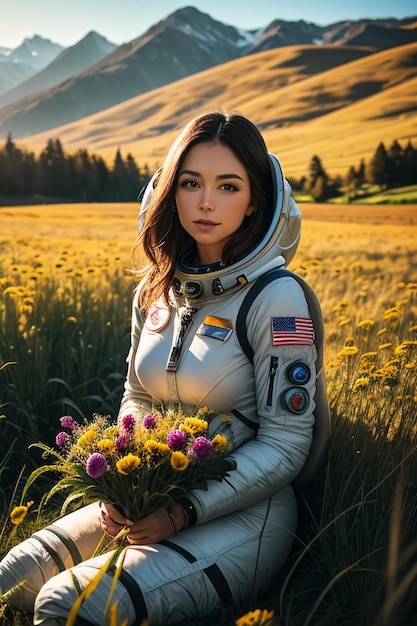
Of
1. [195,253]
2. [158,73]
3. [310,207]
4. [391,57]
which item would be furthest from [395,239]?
[158,73]

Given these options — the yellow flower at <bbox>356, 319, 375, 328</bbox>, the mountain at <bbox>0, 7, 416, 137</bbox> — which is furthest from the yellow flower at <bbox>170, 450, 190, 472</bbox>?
the mountain at <bbox>0, 7, 416, 137</bbox>

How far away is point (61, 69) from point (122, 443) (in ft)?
33.1

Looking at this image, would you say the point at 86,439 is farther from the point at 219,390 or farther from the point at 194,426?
the point at 219,390

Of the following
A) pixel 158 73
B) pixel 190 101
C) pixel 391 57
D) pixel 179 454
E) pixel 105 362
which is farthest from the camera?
pixel 158 73

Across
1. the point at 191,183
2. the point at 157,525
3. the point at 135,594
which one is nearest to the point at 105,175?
the point at 191,183

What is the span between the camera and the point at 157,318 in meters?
2.67

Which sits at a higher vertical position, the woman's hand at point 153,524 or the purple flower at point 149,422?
the purple flower at point 149,422

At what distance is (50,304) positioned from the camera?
426 cm

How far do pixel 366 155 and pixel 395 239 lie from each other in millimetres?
1424

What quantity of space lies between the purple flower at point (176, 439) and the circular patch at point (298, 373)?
0.43m

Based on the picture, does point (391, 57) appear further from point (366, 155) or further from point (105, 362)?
point (105, 362)

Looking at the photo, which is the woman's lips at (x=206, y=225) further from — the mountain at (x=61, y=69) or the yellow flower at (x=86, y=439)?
the mountain at (x=61, y=69)

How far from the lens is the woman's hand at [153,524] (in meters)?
2.05

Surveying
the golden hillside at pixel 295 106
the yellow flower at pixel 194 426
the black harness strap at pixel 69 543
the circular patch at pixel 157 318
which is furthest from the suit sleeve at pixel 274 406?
the golden hillside at pixel 295 106
